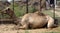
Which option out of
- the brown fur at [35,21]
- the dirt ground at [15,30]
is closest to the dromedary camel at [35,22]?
the brown fur at [35,21]

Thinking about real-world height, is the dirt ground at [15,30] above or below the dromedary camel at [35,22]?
below

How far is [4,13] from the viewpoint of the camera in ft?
23.1

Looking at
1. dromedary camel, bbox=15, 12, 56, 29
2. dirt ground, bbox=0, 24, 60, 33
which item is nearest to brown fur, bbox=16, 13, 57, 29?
dromedary camel, bbox=15, 12, 56, 29

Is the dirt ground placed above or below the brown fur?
below

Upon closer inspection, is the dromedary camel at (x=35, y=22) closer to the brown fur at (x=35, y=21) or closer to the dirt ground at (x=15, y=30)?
the brown fur at (x=35, y=21)

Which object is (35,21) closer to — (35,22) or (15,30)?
(35,22)

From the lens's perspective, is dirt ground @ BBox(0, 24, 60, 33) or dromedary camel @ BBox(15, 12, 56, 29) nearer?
dirt ground @ BBox(0, 24, 60, 33)

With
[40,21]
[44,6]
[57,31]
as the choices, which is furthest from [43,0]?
[57,31]

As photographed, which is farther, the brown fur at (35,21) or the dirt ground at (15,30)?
the brown fur at (35,21)

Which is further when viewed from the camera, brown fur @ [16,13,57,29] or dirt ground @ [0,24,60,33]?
brown fur @ [16,13,57,29]

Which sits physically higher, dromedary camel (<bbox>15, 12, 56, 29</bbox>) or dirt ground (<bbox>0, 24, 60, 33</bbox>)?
dromedary camel (<bbox>15, 12, 56, 29</bbox>)

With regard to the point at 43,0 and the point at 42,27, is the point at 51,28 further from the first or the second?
the point at 43,0

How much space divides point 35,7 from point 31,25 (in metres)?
1.68

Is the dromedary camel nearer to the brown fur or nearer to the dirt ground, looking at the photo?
the brown fur
